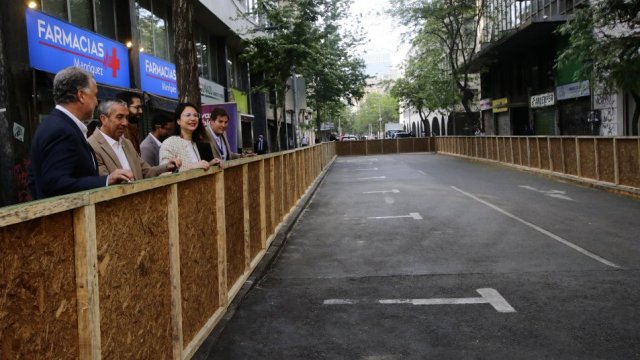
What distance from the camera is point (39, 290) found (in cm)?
227

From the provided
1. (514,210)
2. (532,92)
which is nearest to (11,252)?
(514,210)

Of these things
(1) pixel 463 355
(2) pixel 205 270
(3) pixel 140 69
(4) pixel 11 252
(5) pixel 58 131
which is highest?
(3) pixel 140 69

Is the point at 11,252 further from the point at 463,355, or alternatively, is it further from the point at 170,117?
the point at 170,117

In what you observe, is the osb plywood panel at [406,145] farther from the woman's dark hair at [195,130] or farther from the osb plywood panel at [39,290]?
the osb plywood panel at [39,290]

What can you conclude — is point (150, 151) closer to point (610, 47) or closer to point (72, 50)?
point (72, 50)

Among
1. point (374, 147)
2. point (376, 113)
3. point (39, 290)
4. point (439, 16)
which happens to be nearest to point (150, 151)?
point (39, 290)

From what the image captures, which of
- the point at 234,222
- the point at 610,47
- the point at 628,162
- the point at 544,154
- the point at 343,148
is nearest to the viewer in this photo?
the point at 234,222

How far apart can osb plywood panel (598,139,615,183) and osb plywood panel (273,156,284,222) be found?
9361 millimetres

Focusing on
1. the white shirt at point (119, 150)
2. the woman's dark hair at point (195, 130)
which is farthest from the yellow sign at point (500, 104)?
the white shirt at point (119, 150)

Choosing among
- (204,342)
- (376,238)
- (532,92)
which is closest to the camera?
(204,342)

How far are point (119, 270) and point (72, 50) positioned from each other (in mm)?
9553

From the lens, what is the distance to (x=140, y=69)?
15.2 m

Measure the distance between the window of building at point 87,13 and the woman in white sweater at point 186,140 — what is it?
6611mm

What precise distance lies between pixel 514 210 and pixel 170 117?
7.90 m
